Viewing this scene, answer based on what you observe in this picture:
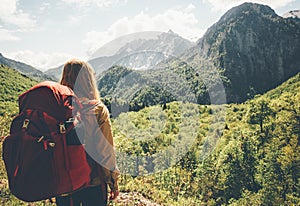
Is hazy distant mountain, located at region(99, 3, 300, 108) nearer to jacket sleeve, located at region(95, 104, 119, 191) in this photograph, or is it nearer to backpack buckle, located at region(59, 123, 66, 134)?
jacket sleeve, located at region(95, 104, 119, 191)

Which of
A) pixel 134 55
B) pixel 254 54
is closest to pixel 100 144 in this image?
pixel 134 55

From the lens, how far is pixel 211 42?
467ft

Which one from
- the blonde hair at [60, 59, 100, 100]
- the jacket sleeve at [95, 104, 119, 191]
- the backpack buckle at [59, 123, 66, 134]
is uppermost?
the blonde hair at [60, 59, 100, 100]

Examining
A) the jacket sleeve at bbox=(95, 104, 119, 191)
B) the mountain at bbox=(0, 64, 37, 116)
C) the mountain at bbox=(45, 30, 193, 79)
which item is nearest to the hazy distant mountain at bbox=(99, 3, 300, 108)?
the mountain at bbox=(0, 64, 37, 116)

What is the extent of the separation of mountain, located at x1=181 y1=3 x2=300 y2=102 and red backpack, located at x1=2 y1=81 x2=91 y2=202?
113 m

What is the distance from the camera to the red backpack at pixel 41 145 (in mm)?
2074

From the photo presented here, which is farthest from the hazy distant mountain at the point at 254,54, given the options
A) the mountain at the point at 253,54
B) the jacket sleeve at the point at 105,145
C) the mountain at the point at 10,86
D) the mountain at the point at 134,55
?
the jacket sleeve at the point at 105,145

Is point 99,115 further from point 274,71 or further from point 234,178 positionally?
point 274,71

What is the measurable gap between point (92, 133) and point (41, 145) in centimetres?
43

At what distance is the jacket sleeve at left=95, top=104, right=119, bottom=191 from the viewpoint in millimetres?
2422

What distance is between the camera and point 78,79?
248 cm

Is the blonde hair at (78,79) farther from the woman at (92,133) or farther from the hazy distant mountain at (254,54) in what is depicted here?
the hazy distant mountain at (254,54)

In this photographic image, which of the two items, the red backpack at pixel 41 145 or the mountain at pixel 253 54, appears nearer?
the red backpack at pixel 41 145

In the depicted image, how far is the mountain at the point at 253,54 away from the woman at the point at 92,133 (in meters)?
113
